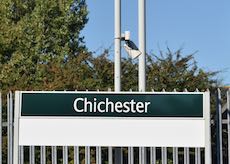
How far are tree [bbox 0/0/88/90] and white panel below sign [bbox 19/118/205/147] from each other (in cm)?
1347

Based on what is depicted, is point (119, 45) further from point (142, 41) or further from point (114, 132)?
point (114, 132)

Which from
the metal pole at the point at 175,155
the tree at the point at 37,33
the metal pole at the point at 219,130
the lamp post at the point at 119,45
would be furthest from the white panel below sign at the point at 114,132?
the tree at the point at 37,33

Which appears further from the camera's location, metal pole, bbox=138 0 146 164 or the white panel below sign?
metal pole, bbox=138 0 146 164

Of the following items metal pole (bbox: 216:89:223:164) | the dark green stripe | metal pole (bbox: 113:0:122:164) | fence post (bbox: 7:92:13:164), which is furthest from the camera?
metal pole (bbox: 113:0:122:164)

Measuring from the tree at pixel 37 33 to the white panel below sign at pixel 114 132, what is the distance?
13469 millimetres

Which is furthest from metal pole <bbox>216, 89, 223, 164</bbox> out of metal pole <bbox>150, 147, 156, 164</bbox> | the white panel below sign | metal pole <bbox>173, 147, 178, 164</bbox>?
metal pole <bbox>150, 147, 156, 164</bbox>

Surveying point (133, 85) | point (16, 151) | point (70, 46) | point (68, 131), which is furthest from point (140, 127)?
point (70, 46)

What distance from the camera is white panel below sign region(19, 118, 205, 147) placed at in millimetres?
8289

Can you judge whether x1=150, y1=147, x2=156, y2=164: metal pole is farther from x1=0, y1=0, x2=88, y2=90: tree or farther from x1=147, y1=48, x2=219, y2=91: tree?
x1=0, y1=0, x2=88, y2=90: tree

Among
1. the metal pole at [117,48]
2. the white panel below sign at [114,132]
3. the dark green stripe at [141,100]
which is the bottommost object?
the white panel below sign at [114,132]

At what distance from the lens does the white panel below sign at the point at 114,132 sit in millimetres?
8289

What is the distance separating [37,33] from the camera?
2397cm

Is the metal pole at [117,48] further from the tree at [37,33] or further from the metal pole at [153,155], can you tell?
the tree at [37,33]

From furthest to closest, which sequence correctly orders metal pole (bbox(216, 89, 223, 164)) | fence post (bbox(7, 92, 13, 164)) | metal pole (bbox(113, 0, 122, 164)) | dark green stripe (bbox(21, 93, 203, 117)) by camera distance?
1. metal pole (bbox(113, 0, 122, 164))
2. fence post (bbox(7, 92, 13, 164))
3. metal pole (bbox(216, 89, 223, 164))
4. dark green stripe (bbox(21, 93, 203, 117))
